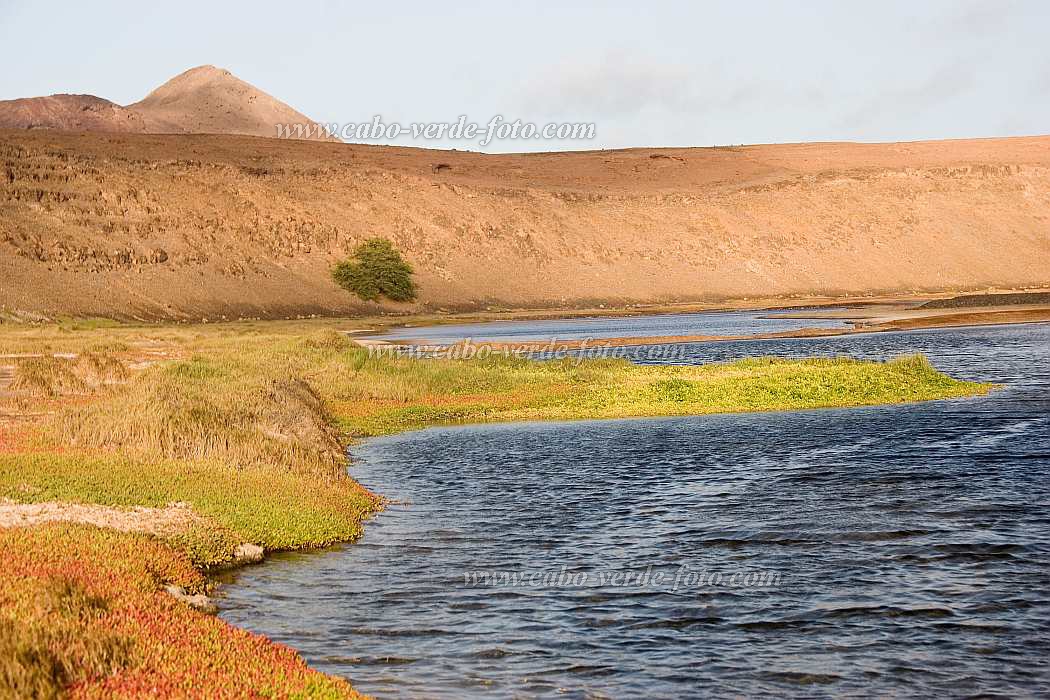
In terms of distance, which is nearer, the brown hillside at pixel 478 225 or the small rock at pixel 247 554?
the small rock at pixel 247 554

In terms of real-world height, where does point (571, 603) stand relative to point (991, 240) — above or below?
below

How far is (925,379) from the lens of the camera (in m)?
39.6

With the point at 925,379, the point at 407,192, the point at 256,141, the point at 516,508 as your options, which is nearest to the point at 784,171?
the point at 407,192

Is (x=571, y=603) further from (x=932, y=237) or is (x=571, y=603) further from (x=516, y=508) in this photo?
(x=932, y=237)

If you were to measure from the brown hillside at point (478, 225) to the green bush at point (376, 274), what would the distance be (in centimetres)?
243

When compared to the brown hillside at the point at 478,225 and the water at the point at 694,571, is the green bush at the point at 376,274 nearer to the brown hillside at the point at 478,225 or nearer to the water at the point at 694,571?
the brown hillside at the point at 478,225

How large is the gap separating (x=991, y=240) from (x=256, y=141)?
4504 inches

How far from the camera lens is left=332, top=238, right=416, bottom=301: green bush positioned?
5133 inches

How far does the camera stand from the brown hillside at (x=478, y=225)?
118 meters

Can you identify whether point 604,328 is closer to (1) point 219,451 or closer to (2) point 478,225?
(2) point 478,225

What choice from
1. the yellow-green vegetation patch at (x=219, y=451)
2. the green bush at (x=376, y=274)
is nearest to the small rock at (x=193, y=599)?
the yellow-green vegetation patch at (x=219, y=451)

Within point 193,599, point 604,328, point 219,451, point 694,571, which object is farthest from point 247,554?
point 604,328

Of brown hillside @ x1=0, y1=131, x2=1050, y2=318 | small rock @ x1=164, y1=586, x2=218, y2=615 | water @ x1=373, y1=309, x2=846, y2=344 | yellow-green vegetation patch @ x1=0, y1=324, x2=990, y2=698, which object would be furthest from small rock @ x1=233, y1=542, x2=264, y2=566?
brown hillside @ x1=0, y1=131, x2=1050, y2=318

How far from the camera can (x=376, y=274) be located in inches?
5172
